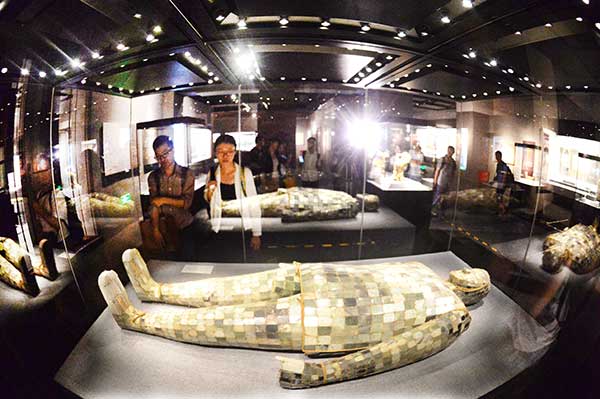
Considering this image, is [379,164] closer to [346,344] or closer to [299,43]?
[299,43]

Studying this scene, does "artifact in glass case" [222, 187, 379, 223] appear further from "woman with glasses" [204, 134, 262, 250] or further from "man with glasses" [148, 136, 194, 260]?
"man with glasses" [148, 136, 194, 260]

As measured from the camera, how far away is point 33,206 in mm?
926

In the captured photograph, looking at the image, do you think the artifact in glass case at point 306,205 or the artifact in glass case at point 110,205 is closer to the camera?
the artifact in glass case at point 110,205

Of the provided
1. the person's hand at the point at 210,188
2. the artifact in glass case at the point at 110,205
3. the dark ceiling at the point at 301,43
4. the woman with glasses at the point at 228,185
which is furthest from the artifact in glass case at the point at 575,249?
the artifact in glass case at the point at 110,205

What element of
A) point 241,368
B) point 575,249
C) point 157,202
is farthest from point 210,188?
point 575,249

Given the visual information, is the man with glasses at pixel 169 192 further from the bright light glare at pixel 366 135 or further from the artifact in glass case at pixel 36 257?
the bright light glare at pixel 366 135

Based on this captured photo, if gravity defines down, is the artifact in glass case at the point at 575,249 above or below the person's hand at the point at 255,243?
above

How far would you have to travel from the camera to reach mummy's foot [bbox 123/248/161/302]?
53.2 inches

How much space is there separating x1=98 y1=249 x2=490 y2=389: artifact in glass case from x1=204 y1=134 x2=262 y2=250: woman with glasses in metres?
0.38

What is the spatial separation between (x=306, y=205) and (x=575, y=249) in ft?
3.75

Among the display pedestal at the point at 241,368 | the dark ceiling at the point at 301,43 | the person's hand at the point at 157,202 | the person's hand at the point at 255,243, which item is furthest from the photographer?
the person's hand at the point at 255,243

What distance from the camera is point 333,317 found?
1.28 metres

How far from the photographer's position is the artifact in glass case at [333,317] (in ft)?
3.97

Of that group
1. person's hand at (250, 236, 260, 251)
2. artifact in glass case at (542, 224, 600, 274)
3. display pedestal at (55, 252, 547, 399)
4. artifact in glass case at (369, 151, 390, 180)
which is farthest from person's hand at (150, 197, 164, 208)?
artifact in glass case at (542, 224, 600, 274)
